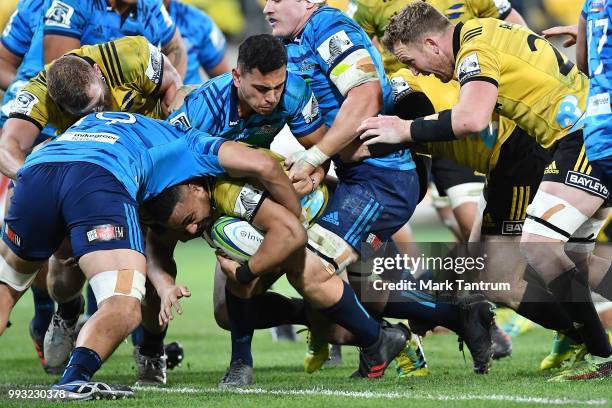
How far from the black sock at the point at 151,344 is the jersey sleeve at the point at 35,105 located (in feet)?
4.87

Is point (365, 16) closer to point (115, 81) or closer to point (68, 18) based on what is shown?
point (68, 18)

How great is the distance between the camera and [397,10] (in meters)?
8.19

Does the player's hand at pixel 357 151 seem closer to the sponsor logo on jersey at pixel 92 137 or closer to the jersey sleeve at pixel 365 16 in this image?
the sponsor logo on jersey at pixel 92 137

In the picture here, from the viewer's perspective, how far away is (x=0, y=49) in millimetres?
8891

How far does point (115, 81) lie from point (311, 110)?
1342mm

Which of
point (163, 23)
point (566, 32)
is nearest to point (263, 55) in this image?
point (566, 32)

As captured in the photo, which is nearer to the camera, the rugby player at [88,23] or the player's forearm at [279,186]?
the player's forearm at [279,186]

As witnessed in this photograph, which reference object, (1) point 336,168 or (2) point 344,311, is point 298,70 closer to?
(1) point 336,168

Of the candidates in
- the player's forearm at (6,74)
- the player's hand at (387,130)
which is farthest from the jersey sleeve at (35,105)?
the player's forearm at (6,74)

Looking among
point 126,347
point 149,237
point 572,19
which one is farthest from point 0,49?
point 572,19

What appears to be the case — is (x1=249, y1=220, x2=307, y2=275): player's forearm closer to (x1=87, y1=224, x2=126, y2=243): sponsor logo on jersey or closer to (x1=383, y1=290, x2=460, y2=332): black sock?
(x1=87, y1=224, x2=126, y2=243): sponsor logo on jersey

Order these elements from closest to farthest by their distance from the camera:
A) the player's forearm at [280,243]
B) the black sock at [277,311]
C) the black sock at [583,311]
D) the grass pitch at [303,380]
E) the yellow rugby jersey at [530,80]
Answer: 1. the grass pitch at [303,380]
2. the player's forearm at [280,243]
3. the black sock at [583,311]
4. the yellow rugby jersey at [530,80]
5. the black sock at [277,311]

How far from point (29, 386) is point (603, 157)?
3.40 meters

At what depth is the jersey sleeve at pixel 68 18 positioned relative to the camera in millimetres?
8008
